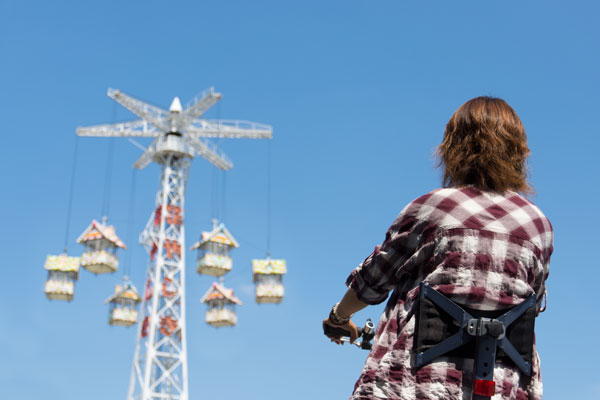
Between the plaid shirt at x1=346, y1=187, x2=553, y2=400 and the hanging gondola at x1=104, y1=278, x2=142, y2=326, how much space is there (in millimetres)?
41893

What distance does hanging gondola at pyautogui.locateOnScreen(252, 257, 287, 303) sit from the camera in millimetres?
39875

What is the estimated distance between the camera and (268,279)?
40.5 metres

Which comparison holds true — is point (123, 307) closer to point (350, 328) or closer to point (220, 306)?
point (220, 306)

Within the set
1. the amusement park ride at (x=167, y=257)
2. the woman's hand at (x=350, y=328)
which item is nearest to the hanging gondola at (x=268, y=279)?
the amusement park ride at (x=167, y=257)

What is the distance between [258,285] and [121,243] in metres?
6.04

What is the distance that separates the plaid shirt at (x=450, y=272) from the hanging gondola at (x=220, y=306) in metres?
39.7

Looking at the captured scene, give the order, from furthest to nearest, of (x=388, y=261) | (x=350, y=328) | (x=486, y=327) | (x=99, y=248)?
(x=99, y=248), (x=350, y=328), (x=388, y=261), (x=486, y=327)

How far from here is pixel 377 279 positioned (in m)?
2.57

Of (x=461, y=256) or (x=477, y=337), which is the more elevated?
(x=461, y=256)

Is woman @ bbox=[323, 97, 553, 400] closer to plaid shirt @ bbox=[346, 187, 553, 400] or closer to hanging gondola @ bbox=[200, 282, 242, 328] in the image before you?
plaid shirt @ bbox=[346, 187, 553, 400]

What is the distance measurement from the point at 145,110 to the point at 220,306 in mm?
9523

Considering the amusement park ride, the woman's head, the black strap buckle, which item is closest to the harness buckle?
the black strap buckle

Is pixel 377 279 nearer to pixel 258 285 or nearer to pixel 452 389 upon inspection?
pixel 452 389

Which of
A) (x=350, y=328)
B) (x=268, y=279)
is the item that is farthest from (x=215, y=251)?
(x=350, y=328)
